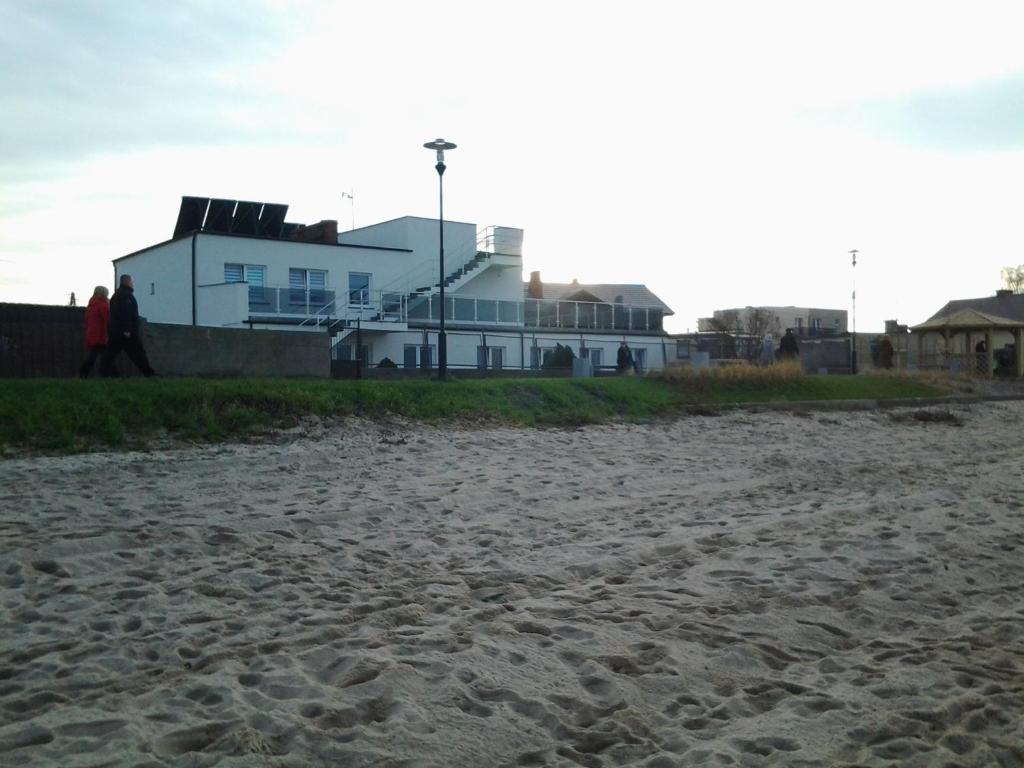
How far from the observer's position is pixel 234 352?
18531 mm

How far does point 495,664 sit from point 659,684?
957 millimetres

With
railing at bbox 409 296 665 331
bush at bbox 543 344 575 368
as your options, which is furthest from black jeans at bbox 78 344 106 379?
railing at bbox 409 296 665 331

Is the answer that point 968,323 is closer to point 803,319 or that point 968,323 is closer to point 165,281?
point 165,281

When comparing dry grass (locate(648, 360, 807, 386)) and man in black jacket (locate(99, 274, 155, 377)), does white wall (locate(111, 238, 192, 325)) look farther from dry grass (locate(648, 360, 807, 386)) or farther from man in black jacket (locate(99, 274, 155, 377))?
man in black jacket (locate(99, 274, 155, 377))

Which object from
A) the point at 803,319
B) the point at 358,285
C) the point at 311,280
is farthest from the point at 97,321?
the point at 803,319

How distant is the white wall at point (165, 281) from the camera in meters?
38.9

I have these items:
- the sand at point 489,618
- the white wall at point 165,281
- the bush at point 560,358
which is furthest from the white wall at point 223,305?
the sand at point 489,618

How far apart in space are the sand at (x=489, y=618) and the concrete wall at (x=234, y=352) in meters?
6.09

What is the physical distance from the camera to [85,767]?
430cm

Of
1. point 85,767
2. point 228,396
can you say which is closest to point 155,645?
point 85,767

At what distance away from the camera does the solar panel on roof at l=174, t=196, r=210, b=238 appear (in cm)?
4341

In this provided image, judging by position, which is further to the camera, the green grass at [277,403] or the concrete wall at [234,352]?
the concrete wall at [234,352]

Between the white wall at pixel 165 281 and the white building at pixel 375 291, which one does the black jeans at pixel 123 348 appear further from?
the white wall at pixel 165 281

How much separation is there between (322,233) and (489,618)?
40.5m
